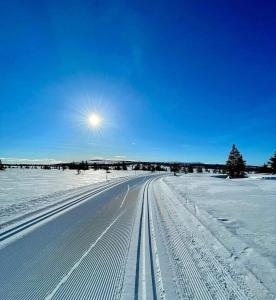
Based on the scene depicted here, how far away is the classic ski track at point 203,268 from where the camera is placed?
4.66 metres

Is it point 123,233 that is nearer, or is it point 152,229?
point 123,233

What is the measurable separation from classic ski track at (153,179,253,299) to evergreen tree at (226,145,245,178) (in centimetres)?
5488

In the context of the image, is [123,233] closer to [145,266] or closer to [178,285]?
[145,266]

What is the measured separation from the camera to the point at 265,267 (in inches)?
230

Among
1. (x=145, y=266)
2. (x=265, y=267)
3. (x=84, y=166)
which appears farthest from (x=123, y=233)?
(x=84, y=166)

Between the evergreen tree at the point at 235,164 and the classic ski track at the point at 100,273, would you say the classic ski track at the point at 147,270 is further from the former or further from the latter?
the evergreen tree at the point at 235,164

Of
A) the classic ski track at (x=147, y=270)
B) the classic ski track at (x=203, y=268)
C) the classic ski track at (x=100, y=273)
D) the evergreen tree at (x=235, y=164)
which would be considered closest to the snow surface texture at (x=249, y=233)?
the classic ski track at (x=203, y=268)

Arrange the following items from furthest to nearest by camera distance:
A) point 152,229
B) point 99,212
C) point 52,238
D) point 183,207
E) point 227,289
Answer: point 183,207 → point 99,212 → point 152,229 → point 52,238 → point 227,289

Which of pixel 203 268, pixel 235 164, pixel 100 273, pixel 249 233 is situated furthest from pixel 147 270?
pixel 235 164

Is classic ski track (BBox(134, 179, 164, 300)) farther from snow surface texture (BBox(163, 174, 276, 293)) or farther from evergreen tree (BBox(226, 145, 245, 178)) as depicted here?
evergreen tree (BBox(226, 145, 245, 178))

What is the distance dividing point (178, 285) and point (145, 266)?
1.04m

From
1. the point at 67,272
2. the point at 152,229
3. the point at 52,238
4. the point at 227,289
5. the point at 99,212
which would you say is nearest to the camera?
the point at 227,289

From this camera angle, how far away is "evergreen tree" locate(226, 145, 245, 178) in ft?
198

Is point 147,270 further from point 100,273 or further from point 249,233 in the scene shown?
point 249,233
